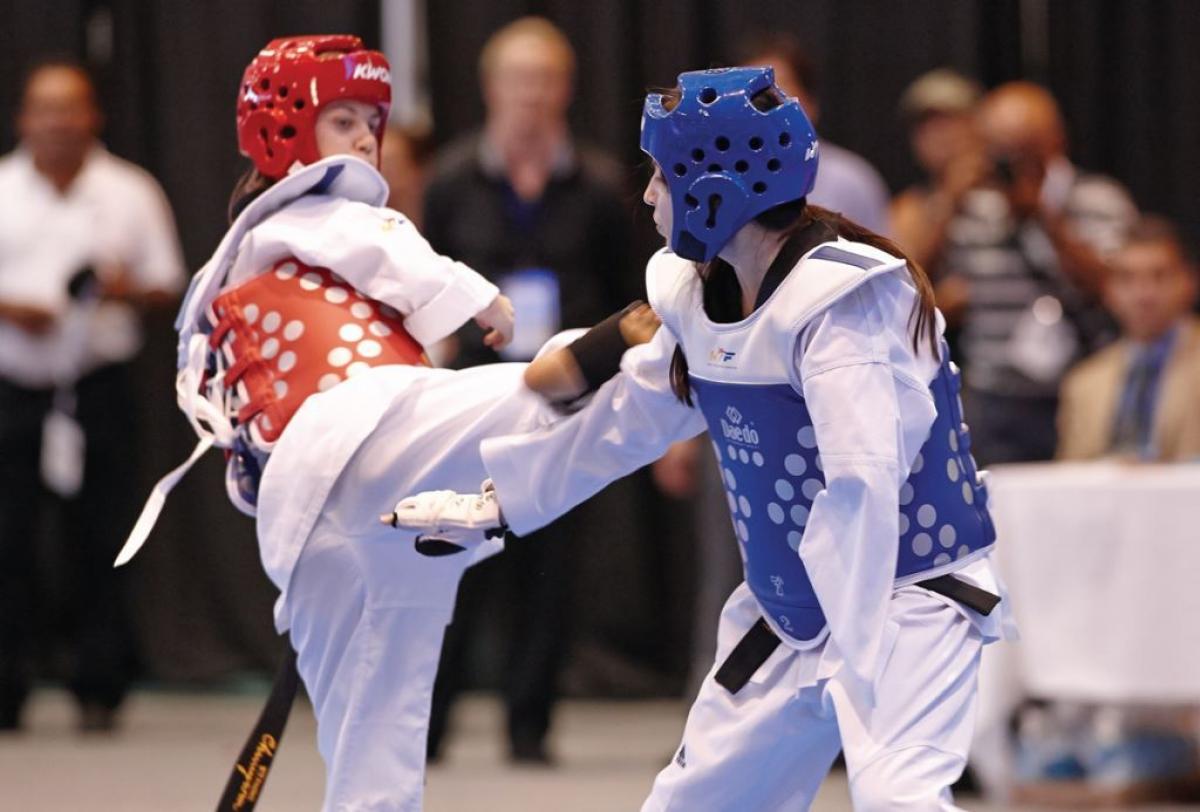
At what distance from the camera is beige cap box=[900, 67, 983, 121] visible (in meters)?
6.65

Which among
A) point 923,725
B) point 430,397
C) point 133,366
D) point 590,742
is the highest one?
point 430,397

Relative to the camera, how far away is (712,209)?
2.98m

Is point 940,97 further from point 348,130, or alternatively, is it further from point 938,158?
point 348,130

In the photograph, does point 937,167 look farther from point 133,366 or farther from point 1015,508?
point 133,366

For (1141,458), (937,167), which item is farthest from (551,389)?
(937,167)

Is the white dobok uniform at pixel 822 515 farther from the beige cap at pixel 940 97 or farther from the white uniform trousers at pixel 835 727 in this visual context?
the beige cap at pixel 940 97

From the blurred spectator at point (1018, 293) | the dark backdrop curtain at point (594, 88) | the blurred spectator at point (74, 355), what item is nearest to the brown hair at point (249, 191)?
the blurred spectator at point (1018, 293)

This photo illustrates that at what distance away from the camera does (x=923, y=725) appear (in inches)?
113

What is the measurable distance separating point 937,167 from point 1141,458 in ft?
5.18

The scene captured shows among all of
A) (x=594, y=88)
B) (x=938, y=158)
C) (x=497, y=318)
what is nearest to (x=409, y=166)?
(x=594, y=88)

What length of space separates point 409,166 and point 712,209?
3764mm

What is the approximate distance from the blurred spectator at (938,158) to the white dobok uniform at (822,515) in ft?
9.43

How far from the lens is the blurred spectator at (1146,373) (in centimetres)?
563

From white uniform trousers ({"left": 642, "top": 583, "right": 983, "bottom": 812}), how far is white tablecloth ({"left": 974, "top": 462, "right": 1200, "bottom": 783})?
6.99 ft
